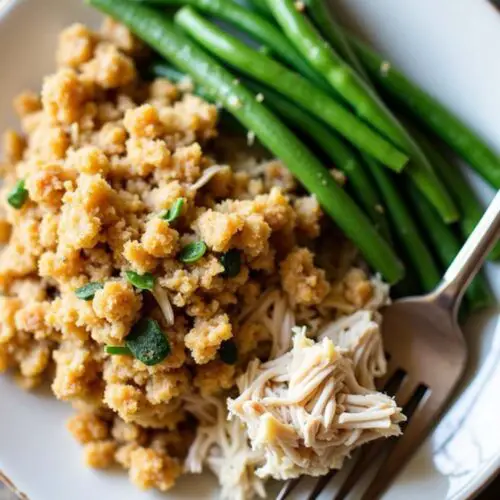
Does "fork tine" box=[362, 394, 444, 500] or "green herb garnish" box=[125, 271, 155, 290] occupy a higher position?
"green herb garnish" box=[125, 271, 155, 290]

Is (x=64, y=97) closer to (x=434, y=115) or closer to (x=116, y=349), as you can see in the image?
(x=116, y=349)

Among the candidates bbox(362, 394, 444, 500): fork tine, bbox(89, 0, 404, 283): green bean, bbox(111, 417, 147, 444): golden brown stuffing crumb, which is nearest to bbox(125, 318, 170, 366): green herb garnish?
bbox(111, 417, 147, 444): golden brown stuffing crumb

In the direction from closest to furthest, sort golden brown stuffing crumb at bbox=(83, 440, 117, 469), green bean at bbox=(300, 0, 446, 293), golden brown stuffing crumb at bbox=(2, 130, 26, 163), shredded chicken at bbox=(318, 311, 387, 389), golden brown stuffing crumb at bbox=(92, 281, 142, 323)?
1. golden brown stuffing crumb at bbox=(92, 281, 142, 323)
2. shredded chicken at bbox=(318, 311, 387, 389)
3. golden brown stuffing crumb at bbox=(83, 440, 117, 469)
4. green bean at bbox=(300, 0, 446, 293)
5. golden brown stuffing crumb at bbox=(2, 130, 26, 163)

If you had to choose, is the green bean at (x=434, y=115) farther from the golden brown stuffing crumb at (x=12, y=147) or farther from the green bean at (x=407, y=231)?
the golden brown stuffing crumb at (x=12, y=147)

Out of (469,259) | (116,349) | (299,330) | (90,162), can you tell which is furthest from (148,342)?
(469,259)

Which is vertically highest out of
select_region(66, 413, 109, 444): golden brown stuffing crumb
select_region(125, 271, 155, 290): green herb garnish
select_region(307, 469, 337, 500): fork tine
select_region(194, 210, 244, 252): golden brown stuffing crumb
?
select_region(125, 271, 155, 290): green herb garnish

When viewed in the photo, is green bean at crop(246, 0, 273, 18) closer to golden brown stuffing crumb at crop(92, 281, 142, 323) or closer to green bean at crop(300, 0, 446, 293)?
green bean at crop(300, 0, 446, 293)
